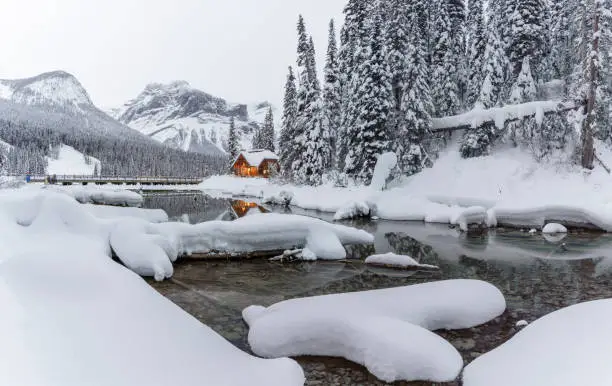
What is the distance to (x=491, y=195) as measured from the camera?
78.8 feet

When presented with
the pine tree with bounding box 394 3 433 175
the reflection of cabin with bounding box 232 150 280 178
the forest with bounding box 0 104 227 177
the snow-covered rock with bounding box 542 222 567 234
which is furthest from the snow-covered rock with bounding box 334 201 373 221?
the forest with bounding box 0 104 227 177

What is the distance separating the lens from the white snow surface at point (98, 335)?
10.2 feet

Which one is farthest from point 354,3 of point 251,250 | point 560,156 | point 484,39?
point 251,250

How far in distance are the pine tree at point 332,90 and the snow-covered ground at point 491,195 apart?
329 inches

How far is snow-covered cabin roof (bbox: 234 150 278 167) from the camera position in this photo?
69.5m

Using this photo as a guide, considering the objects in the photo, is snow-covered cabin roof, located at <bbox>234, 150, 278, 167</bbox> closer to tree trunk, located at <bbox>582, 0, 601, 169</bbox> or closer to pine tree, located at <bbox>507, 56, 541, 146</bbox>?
pine tree, located at <bbox>507, 56, 541, 146</bbox>

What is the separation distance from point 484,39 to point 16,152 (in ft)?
402

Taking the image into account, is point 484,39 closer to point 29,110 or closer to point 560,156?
point 560,156

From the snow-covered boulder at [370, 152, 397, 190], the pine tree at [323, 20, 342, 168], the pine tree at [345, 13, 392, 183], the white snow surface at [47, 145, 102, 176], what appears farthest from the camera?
the white snow surface at [47, 145, 102, 176]

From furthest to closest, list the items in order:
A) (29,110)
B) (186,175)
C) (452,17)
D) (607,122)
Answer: (29,110), (186,175), (452,17), (607,122)

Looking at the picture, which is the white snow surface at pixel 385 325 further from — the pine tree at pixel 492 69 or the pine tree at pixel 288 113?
the pine tree at pixel 288 113

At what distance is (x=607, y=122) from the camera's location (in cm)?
2470

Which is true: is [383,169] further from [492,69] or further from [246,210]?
[492,69]

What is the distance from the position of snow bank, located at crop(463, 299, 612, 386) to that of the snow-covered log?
2381 cm
